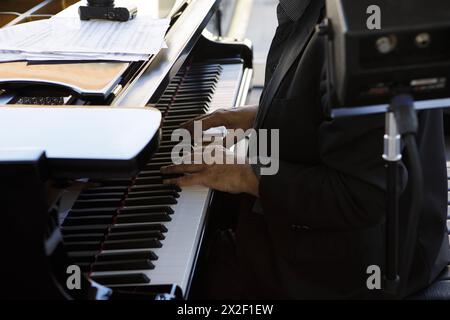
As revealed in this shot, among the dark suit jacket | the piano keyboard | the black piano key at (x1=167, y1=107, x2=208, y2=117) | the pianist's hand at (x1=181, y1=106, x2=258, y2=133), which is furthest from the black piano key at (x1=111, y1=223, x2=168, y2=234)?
the black piano key at (x1=167, y1=107, x2=208, y2=117)

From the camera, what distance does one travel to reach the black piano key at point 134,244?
3.92 feet

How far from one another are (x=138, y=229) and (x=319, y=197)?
370 millimetres

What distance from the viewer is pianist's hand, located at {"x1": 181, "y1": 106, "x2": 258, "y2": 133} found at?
164 cm

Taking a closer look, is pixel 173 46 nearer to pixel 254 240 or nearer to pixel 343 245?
pixel 254 240

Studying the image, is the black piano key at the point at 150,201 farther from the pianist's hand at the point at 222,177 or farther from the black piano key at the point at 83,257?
the black piano key at the point at 83,257

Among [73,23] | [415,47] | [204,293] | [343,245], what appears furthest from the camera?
[73,23]

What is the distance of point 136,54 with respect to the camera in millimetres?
1306

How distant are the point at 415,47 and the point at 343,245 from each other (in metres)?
0.62

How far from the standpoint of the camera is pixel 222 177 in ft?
4.32

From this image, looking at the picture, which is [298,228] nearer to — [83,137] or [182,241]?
[182,241]

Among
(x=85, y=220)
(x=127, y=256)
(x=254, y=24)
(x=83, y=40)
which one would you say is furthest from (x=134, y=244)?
(x=254, y=24)

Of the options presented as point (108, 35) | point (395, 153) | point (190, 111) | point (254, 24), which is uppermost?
point (395, 153)

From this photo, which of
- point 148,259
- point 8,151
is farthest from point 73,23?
point 8,151

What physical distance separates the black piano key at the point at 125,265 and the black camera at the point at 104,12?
2.10 ft
